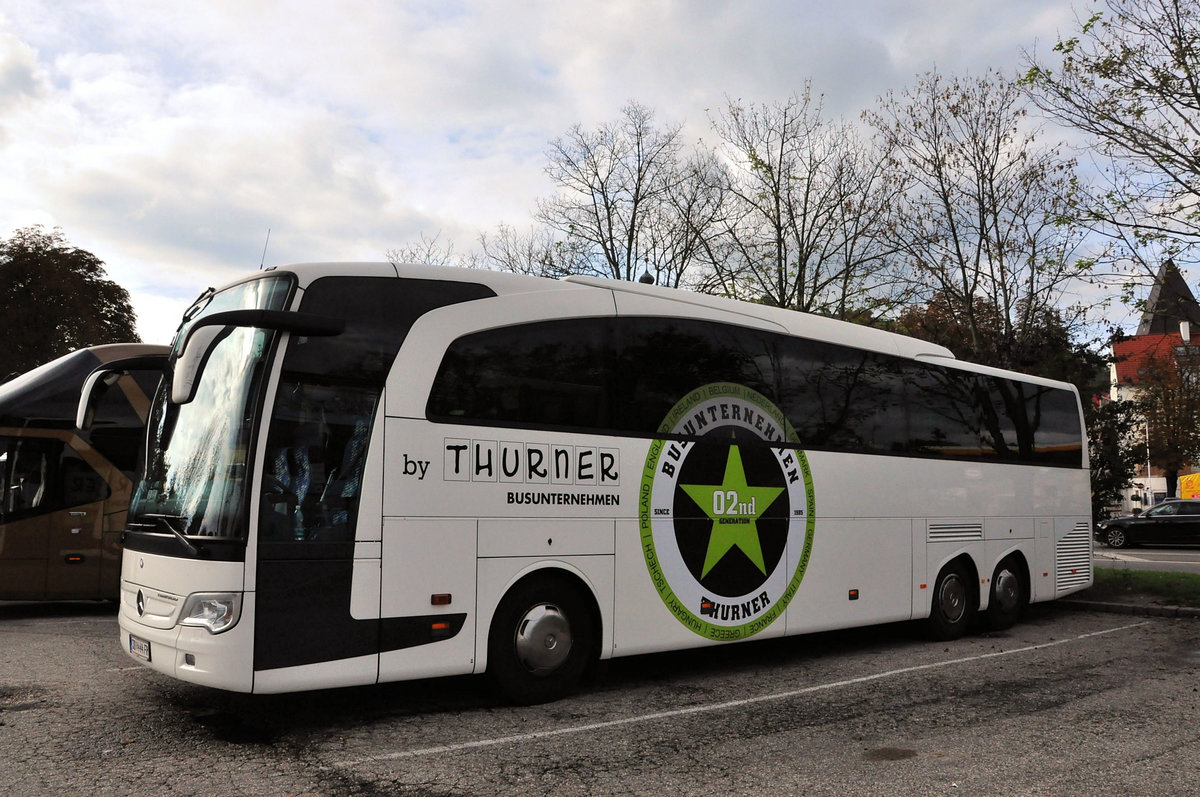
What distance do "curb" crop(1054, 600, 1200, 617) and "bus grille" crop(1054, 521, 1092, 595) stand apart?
463mm

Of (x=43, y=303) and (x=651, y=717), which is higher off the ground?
(x=43, y=303)

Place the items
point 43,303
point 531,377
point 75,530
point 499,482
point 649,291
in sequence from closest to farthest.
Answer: point 499,482 → point 531,377 → point 649,291 → point 75,530 → point 43,303

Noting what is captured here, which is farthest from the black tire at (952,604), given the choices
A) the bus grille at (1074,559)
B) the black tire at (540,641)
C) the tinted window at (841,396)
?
the black tire at (540,641)

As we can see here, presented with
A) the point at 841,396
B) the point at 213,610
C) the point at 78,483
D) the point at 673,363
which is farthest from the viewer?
the point at 78,483

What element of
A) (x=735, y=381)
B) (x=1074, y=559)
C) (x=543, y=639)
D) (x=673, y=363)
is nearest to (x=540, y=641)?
(x=543, y=639)

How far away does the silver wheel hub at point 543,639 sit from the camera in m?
7.50

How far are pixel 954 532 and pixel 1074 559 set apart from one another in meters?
3.56

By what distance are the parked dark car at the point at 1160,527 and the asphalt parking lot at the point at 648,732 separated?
986 inches

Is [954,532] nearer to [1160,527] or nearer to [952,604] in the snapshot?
[952,604]

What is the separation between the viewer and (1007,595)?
12859 millimetres

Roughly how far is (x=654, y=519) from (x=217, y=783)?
4.17 metres

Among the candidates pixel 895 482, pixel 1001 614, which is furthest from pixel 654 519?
pixel 1001 614

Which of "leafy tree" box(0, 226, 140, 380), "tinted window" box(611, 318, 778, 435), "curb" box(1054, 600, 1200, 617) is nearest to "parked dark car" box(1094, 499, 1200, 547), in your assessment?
"curb" box(1054, 600, 1200, 617)

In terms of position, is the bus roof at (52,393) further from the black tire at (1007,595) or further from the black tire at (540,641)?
the black tire at (1007,595)
